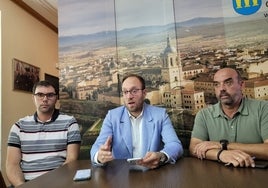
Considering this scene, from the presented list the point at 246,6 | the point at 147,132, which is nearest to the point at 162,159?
the point at 147,132

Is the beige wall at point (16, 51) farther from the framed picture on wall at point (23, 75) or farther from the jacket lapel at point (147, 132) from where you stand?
the jacket lapel at point (147, 132)

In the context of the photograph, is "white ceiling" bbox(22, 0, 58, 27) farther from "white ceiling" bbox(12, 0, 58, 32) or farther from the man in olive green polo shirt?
the man in olive green polo shirt

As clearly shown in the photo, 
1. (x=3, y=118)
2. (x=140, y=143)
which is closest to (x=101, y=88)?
(x=140, y=143)

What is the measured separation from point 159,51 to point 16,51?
227cm

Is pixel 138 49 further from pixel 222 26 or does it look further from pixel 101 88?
pixel 222 26

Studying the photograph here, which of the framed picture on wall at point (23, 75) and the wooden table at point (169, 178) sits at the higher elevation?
the framed picture on wall at point (23, 75)

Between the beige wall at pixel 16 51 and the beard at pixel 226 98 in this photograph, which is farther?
the beige wall at pixel 16 51

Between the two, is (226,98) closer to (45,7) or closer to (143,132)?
(143,132)

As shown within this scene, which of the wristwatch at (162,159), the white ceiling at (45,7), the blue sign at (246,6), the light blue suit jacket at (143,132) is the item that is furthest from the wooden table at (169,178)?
the white ceiling at (45,7)

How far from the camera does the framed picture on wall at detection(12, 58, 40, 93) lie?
3.56 m

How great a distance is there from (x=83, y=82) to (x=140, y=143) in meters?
1.01

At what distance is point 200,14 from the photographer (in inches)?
90.8

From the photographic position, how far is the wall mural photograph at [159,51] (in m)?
2.21

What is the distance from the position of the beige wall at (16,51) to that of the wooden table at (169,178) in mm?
2413
